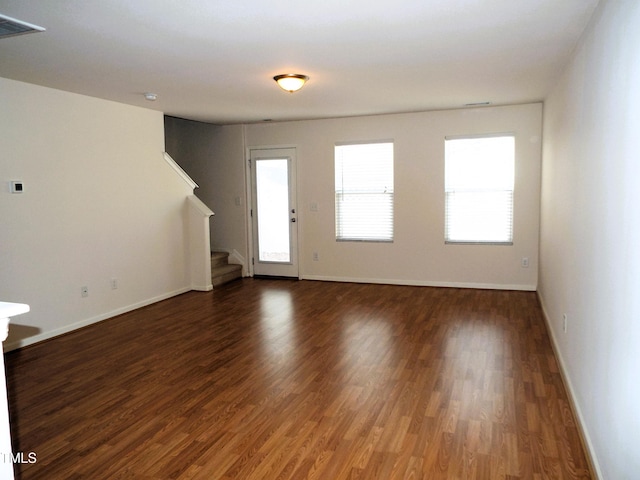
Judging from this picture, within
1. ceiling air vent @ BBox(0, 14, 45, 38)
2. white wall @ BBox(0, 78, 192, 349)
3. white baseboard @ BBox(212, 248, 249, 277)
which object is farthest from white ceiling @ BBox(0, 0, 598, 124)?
white baseboard @ BBox(212, 248, 249, 277)

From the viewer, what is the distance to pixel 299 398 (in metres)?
3.29

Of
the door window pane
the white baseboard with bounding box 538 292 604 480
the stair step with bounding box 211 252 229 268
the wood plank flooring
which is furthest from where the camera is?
the door window pane

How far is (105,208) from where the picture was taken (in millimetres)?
5355

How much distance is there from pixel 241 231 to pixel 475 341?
4.42 m

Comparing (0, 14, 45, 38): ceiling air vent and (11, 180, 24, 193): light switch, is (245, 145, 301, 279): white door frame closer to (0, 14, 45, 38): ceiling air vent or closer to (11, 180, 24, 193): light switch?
(11, 180, 24, 193): light switch

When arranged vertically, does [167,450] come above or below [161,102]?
below

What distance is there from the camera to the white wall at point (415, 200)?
6.24 metres

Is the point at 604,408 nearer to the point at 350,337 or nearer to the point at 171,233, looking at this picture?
the point at 350,337

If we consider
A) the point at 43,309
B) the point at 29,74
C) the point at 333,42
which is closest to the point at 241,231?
the point at 43,309

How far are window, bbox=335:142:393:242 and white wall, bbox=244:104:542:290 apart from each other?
0.12 meters

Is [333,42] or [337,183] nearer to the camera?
[333,42]

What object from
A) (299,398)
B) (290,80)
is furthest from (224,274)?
(299,398)

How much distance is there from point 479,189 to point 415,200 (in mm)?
849

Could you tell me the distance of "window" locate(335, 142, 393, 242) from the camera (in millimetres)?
6930
